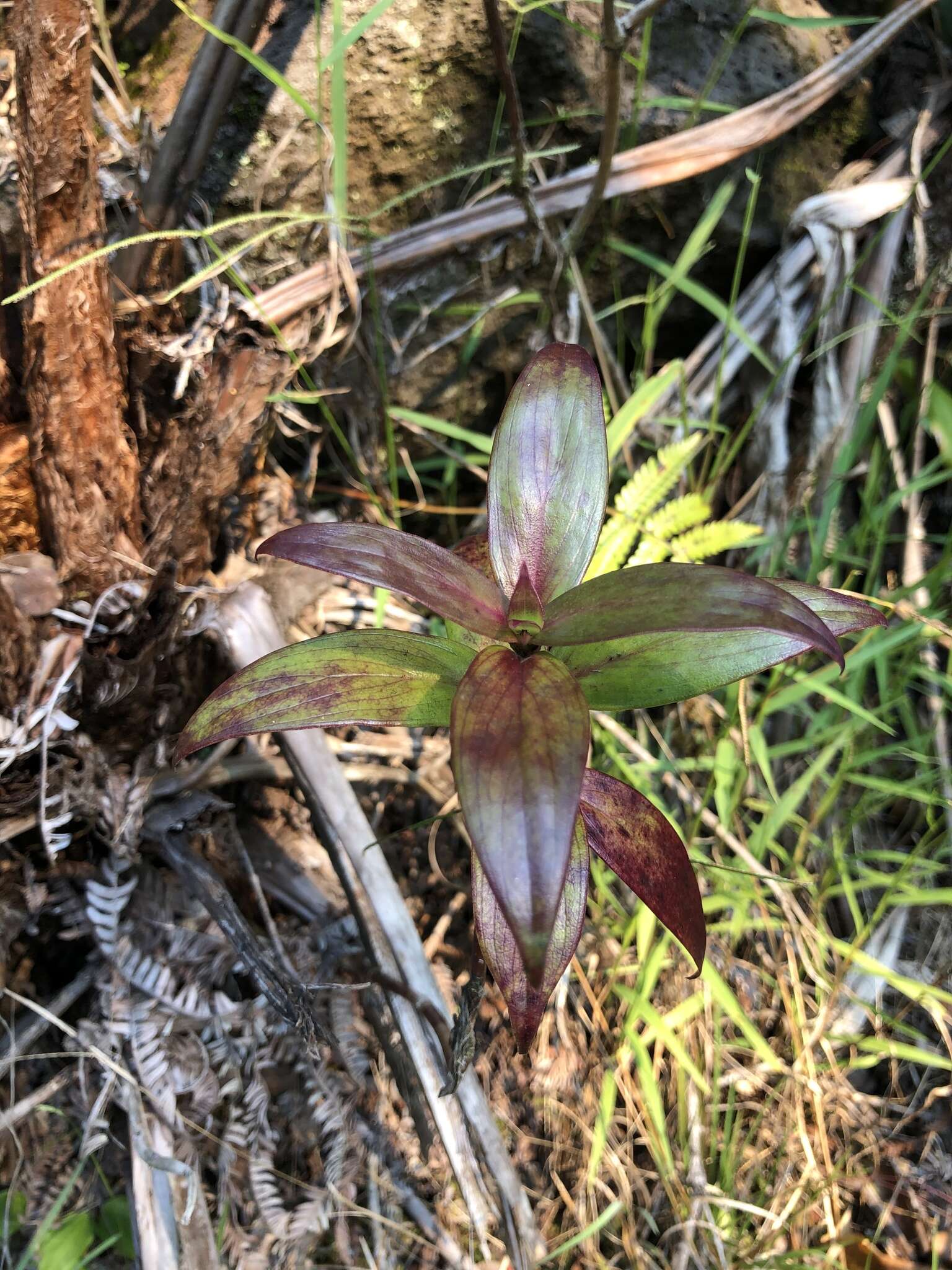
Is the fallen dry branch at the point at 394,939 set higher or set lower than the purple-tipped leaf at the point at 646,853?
lower

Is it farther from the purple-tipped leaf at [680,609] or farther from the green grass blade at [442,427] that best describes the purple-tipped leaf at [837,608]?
the green grass blade at [442,427]

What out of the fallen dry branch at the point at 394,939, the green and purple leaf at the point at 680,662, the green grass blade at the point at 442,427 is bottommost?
the fallen dry branch at the point at 394,939

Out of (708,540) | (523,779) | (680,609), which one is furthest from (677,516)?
(523,779)

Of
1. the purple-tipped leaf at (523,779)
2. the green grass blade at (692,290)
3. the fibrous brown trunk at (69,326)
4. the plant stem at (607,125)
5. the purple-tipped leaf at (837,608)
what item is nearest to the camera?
the purple-tipped leaf at (523,779)

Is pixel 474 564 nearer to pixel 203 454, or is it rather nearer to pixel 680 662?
pixel 680 662

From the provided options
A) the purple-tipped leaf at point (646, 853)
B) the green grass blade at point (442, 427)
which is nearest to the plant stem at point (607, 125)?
the green grass blade at point (442, 427)
